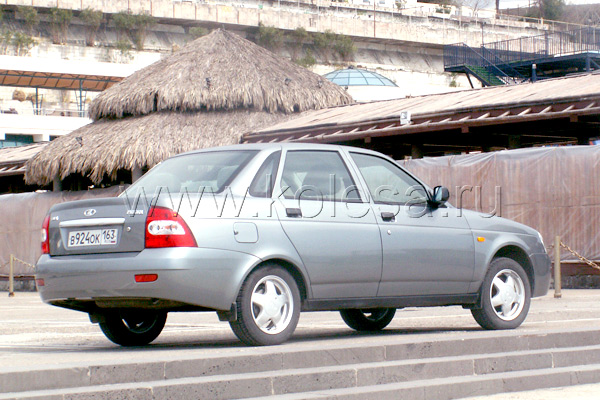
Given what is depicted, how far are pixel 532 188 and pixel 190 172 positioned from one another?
999 centimetres

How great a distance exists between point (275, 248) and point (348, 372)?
1213mm

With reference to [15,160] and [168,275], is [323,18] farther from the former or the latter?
[168,275]

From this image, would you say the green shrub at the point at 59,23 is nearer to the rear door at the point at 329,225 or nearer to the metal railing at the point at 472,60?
the metal railing at the point at 472,60

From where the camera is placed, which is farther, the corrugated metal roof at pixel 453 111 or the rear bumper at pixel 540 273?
the corrugated metal roof at pixel 453 111

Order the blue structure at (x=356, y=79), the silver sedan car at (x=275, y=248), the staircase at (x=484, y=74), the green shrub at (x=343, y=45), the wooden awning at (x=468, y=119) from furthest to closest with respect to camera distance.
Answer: the green shrub at (x=343, y=45), the blue structure at (x=356, y=79), the staircase at (x=484, y=74), the wooden awning at (x=468, y=119), the silver sedan car at (x=275, y=248)

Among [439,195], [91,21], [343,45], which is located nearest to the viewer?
[439,195]

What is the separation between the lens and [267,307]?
7.10m

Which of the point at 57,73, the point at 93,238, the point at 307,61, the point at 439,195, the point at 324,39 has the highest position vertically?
the point at 324,39

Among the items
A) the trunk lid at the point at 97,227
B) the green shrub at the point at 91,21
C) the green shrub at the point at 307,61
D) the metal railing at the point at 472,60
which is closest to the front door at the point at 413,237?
the trunk lid at the point at 97,227

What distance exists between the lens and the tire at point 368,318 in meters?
8.98

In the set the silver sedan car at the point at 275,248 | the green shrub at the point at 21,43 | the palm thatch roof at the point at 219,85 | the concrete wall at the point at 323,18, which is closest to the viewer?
the silver sedan car at the point at 275,248

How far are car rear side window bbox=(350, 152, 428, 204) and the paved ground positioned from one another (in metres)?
1.16

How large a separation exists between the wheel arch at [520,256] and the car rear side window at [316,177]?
1.73 m

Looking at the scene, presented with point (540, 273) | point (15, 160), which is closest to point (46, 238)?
point (540, 273)
